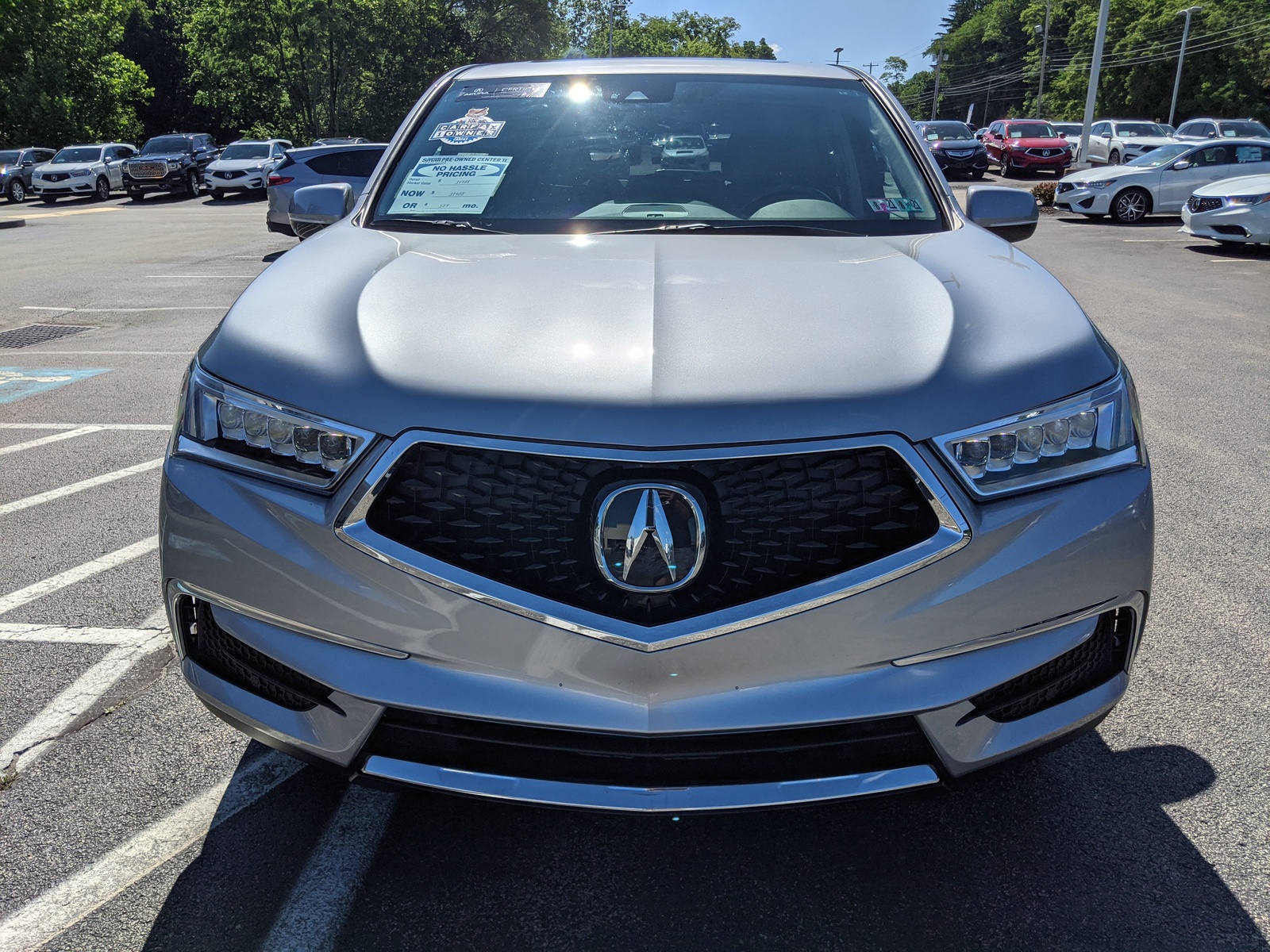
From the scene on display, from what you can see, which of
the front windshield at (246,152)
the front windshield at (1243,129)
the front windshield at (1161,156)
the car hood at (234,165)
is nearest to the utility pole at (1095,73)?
the front windshield at (1243,129)

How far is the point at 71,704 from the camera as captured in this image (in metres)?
3.09

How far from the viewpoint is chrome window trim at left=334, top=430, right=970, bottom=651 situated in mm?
1883

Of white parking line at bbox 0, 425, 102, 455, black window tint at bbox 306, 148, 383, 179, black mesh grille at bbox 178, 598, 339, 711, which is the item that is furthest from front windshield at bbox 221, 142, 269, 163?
black mesh grille at bbox 178, 598, 339, 711

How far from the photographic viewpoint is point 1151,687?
3.13m

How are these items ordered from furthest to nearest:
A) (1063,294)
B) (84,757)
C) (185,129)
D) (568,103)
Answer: (185,129)
(568,103)
(84,757)
(1063,294)

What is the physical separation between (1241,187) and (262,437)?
16.3 m

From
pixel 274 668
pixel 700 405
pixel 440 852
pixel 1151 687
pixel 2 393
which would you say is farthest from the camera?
pixel 2 393

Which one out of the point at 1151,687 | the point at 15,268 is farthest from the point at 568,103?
the point at 15,268

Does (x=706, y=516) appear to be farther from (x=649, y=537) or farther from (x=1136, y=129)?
(x=1136, y=129)

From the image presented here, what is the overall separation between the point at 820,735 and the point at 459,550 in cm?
73

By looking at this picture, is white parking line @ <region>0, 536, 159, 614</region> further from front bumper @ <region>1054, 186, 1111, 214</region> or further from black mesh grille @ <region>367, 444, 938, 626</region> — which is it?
front bumper @ <region>1054, 186, 1111, 214</region>

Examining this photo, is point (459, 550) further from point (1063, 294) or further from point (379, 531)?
point (1063, 294)

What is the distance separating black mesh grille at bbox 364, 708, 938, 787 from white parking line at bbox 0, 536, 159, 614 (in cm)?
253

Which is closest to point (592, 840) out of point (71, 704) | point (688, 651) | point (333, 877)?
point (333, 877)
